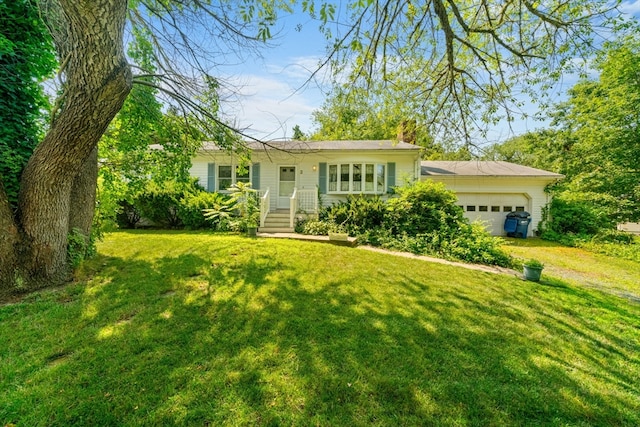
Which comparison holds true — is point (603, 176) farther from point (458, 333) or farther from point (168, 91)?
point (168, 91)

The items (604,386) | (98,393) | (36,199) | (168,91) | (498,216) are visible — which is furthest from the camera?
(498,216)

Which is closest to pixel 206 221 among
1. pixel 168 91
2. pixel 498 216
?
pixel 168 91

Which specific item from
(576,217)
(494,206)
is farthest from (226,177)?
(576,217)

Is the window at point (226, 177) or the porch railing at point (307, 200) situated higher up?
the window at point (226, 177)

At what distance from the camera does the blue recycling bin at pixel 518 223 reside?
1192cm

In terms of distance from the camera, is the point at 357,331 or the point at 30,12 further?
the point at 30,12

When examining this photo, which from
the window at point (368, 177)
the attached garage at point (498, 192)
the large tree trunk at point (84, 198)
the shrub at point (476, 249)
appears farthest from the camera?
the attached garage at point (498, 192)

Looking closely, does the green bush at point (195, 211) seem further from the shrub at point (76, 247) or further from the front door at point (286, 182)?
the shrub at point (76, 247)

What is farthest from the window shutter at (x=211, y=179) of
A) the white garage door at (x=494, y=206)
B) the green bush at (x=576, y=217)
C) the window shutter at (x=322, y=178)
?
the green bush at (x=576, y=217)

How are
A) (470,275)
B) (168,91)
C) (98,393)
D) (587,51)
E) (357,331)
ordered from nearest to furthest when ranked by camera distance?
(98,393) < (357,331) < (587,51) < (168,91) < (470,275)

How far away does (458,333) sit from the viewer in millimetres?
3172

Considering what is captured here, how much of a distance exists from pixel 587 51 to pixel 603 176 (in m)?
10.4

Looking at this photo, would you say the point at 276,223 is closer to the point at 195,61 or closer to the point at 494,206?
Result: the point at 195,61

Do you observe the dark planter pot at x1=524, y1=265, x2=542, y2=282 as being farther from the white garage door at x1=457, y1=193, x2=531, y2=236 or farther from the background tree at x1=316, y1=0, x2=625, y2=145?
the white garage door at x1=457, y1=193, x2=531, y2=236
